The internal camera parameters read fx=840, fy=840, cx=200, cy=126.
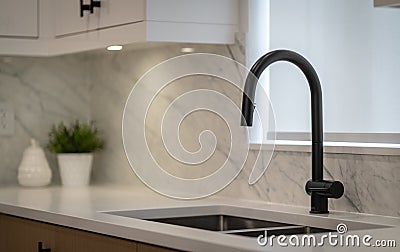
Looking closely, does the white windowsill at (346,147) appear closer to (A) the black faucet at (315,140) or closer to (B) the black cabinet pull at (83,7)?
(A) the black faucet at (315,140)

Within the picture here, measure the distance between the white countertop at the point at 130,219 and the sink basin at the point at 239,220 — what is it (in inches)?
0.8

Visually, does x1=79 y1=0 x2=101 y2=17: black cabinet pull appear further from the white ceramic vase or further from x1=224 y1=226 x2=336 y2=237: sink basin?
x1=224 y1=226 x2=336 y2=237: sink basin

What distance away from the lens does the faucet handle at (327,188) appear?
2.22m

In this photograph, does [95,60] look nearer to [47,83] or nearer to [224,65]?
[47,83]

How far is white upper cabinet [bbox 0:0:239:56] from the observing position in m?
2.58

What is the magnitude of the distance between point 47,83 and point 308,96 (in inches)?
53.3

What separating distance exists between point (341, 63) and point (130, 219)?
2.63 feet

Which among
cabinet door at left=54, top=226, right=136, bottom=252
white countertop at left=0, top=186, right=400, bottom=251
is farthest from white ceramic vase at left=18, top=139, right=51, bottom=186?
cabinet door at left=54, top=226, right=136, bottom=252

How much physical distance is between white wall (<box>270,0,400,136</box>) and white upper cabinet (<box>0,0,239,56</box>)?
0.20 meters

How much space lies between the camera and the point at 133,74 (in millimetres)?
3312

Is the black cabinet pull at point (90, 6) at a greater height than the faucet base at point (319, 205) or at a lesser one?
greater

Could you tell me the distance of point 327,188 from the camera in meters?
2.22

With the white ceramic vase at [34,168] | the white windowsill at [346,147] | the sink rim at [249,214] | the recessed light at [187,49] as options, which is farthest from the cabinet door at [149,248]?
the white ceramic vase at [34,168]

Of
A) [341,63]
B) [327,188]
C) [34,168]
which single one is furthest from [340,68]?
[34,168]
